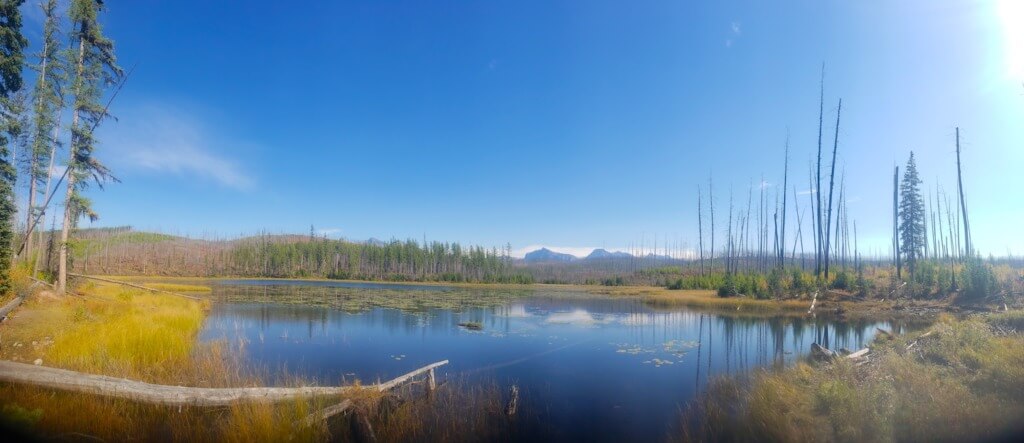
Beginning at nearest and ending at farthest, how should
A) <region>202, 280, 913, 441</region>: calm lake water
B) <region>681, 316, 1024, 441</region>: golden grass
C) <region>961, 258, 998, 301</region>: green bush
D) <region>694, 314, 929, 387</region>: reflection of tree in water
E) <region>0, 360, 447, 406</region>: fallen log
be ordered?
1. <region>681, 316, 1024, 441</region>: golden grass
2. <region>0, 360, 447, 406</region>: fallen log
3. <region>202, 280, 913, 441</region>: calm lake water
4. <region>694, 314, 929, 387</region>: reflection of tree in water
5. <region>961, 258, 998, 301</region>: green bush

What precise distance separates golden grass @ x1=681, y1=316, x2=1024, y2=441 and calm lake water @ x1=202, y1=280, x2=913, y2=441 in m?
1.31

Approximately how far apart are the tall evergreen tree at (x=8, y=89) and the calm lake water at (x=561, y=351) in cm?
685

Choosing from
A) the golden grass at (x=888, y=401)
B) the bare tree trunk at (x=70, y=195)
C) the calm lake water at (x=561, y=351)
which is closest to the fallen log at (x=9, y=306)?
the bare tree trunk at (x=70, y=195)

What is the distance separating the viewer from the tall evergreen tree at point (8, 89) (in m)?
15.3

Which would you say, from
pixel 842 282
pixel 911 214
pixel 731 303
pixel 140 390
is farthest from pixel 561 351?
pixel 911 214

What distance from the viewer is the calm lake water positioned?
34.9 ft

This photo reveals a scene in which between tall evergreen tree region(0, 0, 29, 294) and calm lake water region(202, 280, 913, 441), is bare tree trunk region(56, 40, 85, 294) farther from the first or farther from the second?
calm lake water region(202, 280, 913, 441)

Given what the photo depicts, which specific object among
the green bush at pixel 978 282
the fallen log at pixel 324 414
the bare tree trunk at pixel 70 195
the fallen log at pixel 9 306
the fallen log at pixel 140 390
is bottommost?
the fallen log at pixel 324 414

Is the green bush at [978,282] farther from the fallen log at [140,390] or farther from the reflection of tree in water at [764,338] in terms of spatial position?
the fallen log at [140,390]

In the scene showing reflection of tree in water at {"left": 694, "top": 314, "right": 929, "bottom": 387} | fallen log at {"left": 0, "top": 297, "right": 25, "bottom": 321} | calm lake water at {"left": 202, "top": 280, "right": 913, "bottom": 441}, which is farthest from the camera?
reflection of tree in water at {"left": 694, "top": 314, "right": 929, "bottom": 387}

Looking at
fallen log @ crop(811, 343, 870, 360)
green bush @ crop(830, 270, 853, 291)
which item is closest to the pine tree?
green bush @ crop(830, 270, 853, 291)

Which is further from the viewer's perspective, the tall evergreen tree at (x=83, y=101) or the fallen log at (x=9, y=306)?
the tall evergreen tree at (x=83, y=101)

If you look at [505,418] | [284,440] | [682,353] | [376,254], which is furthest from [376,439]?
[376,254]

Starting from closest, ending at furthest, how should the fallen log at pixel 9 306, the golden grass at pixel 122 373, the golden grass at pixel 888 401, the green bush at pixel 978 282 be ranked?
1. the golden grass at pixel 888 401
2. the golden grass at pixel 122 373
3. the fallen log at pixel 9 306
4. the green bush at pixel 978 282
